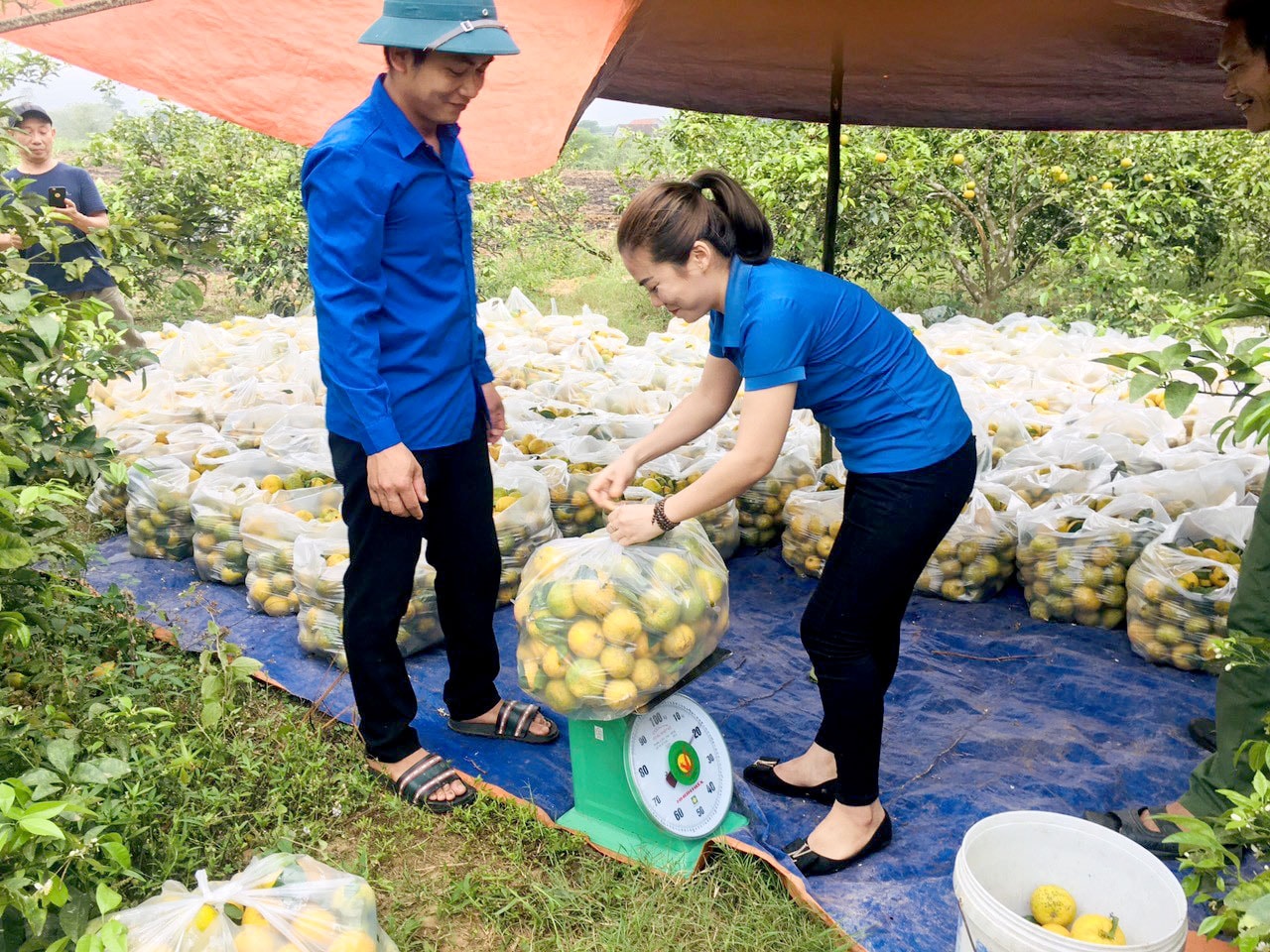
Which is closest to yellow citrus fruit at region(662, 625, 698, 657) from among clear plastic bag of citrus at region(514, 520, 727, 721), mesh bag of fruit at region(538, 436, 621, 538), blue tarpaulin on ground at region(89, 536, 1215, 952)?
clear plastic bag of citrus at region(514, 520, 727, 721)

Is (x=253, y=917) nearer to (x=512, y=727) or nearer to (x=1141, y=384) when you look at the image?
(x=512, y=727)

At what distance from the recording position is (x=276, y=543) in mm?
3230

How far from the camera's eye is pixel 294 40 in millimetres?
2631

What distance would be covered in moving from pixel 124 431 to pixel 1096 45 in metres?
3.92

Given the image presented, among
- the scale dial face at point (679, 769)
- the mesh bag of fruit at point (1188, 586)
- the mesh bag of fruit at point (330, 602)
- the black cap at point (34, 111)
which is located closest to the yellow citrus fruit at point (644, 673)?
the scale dial face at point (679, 769)

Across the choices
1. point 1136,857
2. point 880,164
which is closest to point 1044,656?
point 1136,857

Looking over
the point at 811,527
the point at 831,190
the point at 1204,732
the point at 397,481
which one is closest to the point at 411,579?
the point at 397,481

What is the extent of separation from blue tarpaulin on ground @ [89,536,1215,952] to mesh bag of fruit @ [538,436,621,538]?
0.45m

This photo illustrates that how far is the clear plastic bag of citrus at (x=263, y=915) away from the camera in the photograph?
5.07 feet

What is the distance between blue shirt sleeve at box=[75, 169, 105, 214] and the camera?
4.93 metres

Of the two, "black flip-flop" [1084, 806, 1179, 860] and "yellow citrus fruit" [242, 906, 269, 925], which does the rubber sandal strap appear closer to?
"yellow citrus fruit" [242, 906, 269, 925]

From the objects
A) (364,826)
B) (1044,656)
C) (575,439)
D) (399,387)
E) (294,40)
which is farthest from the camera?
(575,439)

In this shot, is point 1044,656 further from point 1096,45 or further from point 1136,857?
point 1096,45

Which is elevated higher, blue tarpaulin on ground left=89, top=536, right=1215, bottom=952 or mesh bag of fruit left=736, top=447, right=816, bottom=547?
mesh bag of fruit left=736, top=447, right=816, bottom=547
